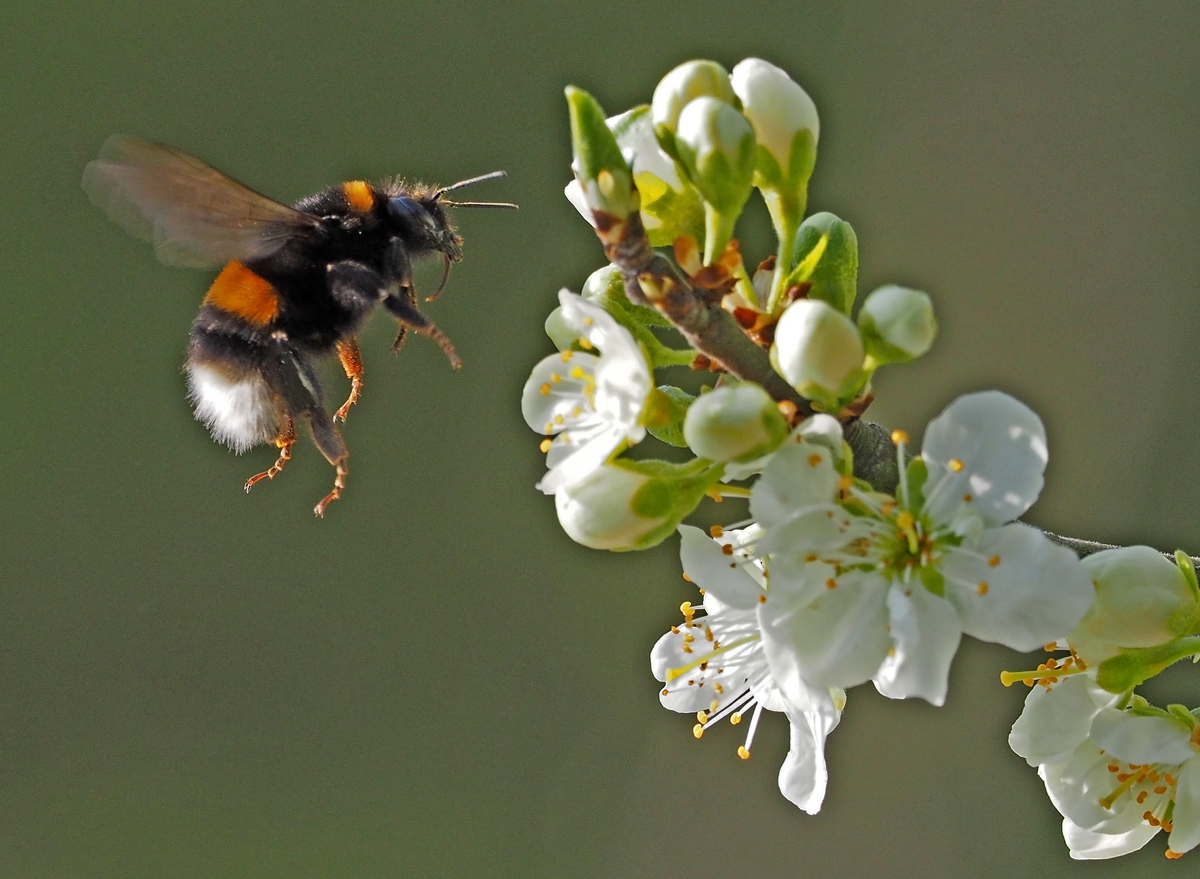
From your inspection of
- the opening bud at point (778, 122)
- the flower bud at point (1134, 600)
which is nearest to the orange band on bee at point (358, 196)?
the opening bud at point (778, 122)

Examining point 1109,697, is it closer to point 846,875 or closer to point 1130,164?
point 846,875

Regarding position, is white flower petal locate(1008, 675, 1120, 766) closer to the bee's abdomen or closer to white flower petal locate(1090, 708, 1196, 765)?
white flower petal locate(1090, 708, 1196, 765)

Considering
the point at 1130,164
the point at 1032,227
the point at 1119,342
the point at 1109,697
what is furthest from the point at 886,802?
the point at 1109,697

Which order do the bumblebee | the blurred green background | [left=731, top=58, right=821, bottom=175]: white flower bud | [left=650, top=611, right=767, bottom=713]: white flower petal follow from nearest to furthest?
[left=731, top=58, right=821, bottom=175]: white flower bud < [left=650, top=611, right=767, bottom=713]: white flower petal < the bumblebee < the blurred green background

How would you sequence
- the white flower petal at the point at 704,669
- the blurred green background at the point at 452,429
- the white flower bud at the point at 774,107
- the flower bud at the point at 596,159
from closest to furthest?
the flower bud at the point at 596,159 → the white flower bud at the point at 774,107 → the white flower petal at the point at 704,669 → the blurred green background at the point at 452,429

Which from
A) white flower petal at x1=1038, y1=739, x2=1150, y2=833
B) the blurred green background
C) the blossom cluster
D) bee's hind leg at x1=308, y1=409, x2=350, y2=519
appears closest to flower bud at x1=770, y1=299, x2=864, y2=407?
the blossom cluster

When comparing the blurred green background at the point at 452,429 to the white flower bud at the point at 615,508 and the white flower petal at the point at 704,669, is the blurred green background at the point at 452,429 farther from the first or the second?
the white flower bud at the point at 615,508
